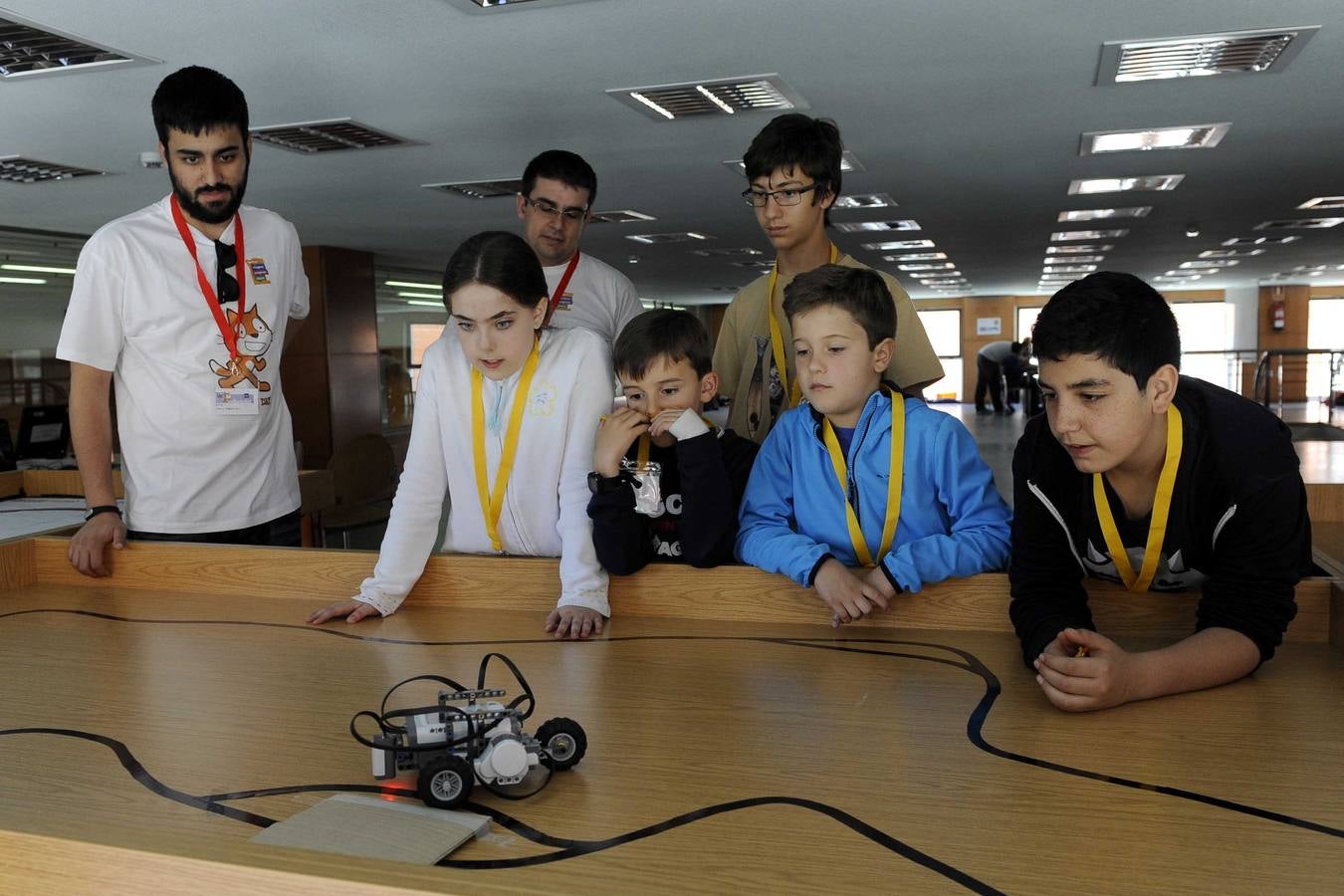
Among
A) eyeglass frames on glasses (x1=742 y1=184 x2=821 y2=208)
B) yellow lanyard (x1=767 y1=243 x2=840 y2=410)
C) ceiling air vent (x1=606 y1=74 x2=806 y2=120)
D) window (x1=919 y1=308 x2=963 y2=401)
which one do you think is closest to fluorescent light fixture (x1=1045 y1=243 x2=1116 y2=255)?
ceiling air vent (x1=606 y1=74 x2=806 y2=120)

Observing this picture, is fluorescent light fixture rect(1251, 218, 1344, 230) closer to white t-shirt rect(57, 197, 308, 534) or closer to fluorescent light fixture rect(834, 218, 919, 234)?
fluorescent light fixture rect(834, 218, 919, 234)

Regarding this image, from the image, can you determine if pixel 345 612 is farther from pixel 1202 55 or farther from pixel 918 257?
pixel 918 257

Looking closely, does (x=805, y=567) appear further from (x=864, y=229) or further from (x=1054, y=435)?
(x=864, y=229)

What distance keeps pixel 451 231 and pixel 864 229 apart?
3.87m

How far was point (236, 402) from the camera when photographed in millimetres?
2381

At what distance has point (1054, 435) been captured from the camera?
1547 millimetres

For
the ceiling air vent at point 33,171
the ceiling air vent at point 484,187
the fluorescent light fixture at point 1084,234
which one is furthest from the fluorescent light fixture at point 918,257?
the ceiling air vent at point 33,171

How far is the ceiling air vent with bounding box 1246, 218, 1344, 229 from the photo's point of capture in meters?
9.99

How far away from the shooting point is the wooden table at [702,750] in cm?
94

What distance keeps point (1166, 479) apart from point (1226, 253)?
13.8m

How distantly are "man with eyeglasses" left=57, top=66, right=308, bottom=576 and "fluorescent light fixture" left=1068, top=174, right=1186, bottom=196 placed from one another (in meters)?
6.51

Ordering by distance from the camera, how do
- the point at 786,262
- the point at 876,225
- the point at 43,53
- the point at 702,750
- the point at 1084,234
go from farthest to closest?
the point at 1084,234
the point at 876,225
the point at 43,53
the point at 786,262
the point at 702,750

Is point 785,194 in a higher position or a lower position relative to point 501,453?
higher

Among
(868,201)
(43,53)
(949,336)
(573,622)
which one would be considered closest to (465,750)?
(573,622)
